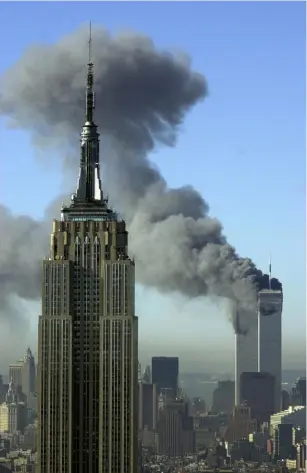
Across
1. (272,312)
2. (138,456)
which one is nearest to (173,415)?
(272,312)

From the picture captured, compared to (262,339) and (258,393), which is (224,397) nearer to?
(262,339)

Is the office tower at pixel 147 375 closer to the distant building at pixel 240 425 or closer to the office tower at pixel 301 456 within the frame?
the distant building at pixel 240 425

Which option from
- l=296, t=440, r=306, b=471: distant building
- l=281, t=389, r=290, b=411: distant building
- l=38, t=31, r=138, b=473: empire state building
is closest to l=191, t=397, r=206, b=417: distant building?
l=281, t=389, r=290, b=411: distant building

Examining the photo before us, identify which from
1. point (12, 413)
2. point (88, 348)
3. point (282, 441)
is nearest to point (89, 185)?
point (88, 348)

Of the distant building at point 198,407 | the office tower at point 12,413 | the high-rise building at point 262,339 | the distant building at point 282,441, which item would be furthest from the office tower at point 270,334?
the office tower at point 12,413

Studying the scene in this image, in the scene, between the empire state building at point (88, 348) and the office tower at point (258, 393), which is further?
the office tower at point (258, 393)

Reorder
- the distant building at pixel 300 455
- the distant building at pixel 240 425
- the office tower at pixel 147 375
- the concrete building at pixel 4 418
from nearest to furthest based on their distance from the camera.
Answer: the office tower at pixel 147 375, the concrete building at pixel 4 418, the distant building at pixel 300 455, the distant building at pixel 240 425

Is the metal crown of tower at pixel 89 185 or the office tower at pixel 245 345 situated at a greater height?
the metal crown of tower at pixel 89 185
